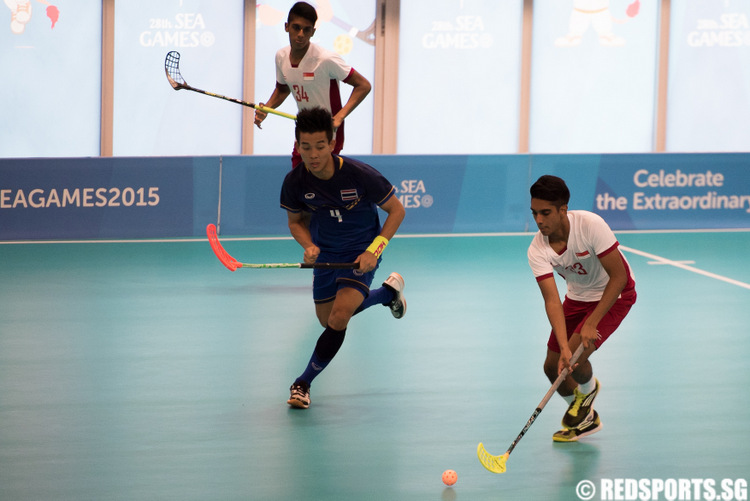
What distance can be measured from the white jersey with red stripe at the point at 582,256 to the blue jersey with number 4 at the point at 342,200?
3.77 feet

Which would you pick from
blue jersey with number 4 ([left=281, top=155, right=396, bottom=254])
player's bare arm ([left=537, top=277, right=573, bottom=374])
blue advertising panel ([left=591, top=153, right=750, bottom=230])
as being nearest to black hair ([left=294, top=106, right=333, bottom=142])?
blue jersey with number 4 ([left=281, top=155, right=396, bottom=254])

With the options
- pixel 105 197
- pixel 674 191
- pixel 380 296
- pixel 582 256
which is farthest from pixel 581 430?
pixel 674 191

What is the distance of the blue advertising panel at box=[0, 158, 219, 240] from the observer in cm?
1138

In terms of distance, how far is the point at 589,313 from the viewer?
5.25 meters

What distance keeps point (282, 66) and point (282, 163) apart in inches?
183

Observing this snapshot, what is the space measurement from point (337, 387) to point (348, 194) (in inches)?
48.8

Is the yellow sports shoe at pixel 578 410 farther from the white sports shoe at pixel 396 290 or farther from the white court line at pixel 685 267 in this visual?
the white court line at pixel 685 267

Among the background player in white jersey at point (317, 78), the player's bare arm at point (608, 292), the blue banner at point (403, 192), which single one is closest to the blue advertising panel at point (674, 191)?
the blue banner at point (403, 192)

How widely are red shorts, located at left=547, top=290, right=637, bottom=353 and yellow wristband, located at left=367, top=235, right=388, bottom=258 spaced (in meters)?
1.12

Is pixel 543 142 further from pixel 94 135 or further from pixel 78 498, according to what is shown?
pixel 78 498

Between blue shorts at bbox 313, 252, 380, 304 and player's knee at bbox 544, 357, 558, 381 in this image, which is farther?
blue shorts at bbox 313, 252, 380, 304

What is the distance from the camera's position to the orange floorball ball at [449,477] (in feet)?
15.2

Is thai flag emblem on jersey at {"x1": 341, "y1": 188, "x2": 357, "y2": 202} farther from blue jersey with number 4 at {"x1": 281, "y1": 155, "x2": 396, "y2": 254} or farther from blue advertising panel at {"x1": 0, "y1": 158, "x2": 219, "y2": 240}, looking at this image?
blue advertising panel at {"x1": 0, "y1": 158, "x2": 219, "y2": 240}

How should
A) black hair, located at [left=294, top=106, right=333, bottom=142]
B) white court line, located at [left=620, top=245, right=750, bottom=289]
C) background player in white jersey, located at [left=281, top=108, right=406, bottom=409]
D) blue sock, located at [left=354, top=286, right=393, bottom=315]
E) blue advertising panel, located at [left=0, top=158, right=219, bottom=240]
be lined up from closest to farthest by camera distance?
black hair, located at [left=294, top=106, right=333, bottom=142]
background player in white jersey, located at [left=281, top=108, right=406, bottom=409]
blue sock, located at [left=354, top=286, right=393, bottom=315]
white court line, located at [left=620, top=245, right=750, bottom=289]
blue advertising panel, located at [left=0, top=158, right=219, bottom=240]
